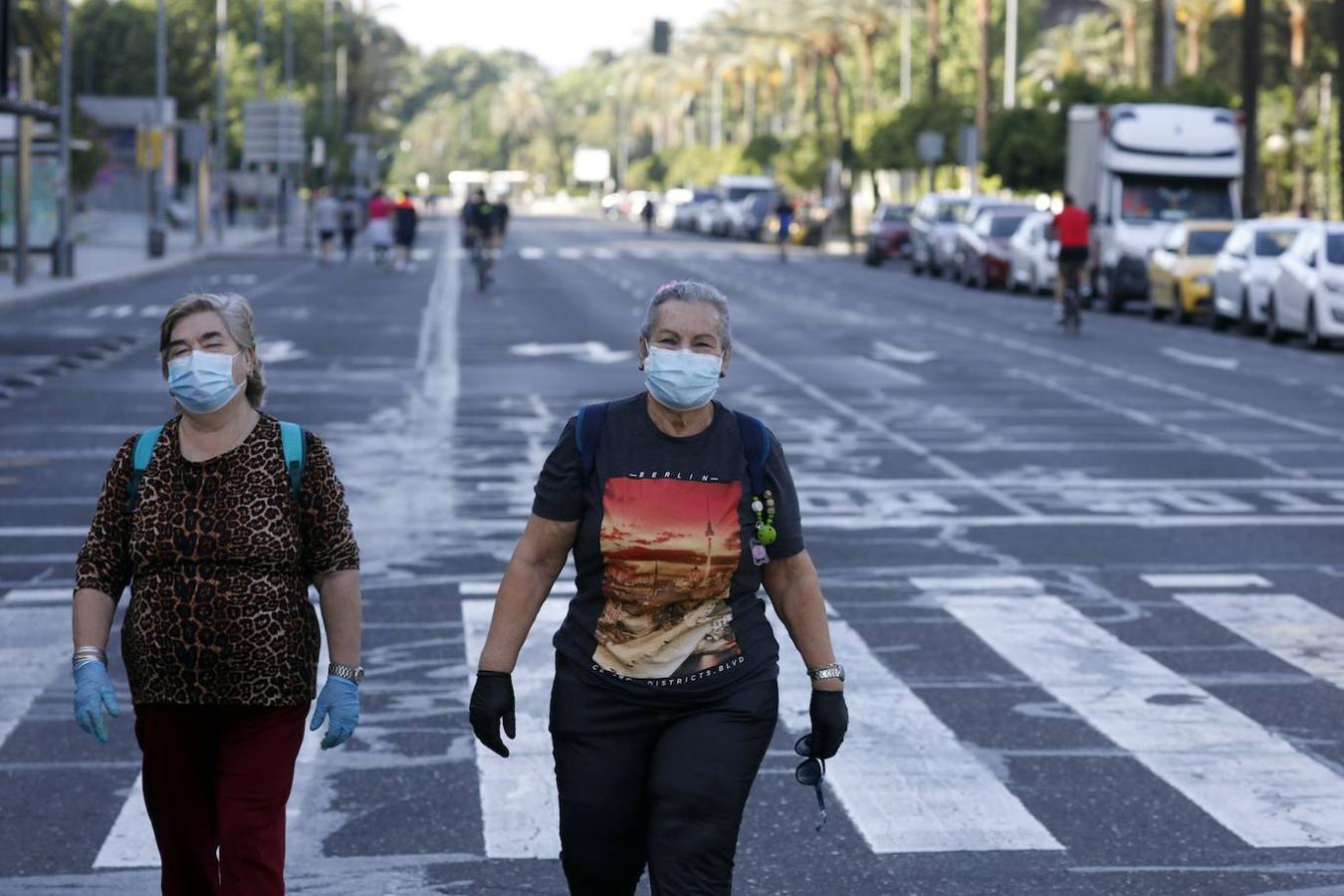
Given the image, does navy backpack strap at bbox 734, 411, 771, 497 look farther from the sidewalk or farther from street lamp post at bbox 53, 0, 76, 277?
street lamp post at bbox 53, 0, 76, 277

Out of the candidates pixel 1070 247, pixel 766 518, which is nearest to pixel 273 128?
pixel 1070 247

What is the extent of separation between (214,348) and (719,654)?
3.94ft

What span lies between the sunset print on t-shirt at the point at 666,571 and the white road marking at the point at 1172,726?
263cm

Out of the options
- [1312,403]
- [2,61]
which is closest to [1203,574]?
[1312,403]

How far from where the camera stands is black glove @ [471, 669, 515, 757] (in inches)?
207

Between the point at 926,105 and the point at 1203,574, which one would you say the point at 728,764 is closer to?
the point at 1203,574

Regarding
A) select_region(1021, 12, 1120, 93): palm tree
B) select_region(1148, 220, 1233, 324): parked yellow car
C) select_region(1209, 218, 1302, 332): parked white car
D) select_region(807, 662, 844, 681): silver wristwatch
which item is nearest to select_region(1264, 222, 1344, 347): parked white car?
select_region(1209, 218, 1302, 332): parked white car

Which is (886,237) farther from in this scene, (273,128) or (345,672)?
(345,672)

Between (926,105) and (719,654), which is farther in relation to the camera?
(926,105)

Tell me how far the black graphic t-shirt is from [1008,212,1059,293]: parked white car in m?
39.4

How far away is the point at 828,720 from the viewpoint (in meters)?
5.30

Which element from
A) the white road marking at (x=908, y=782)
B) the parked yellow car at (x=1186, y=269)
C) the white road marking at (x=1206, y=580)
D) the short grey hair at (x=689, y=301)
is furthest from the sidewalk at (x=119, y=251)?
the short grey hair at (x=689, y=301)

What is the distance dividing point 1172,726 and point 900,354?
20104 mm

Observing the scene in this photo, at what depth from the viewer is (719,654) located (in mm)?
5223
